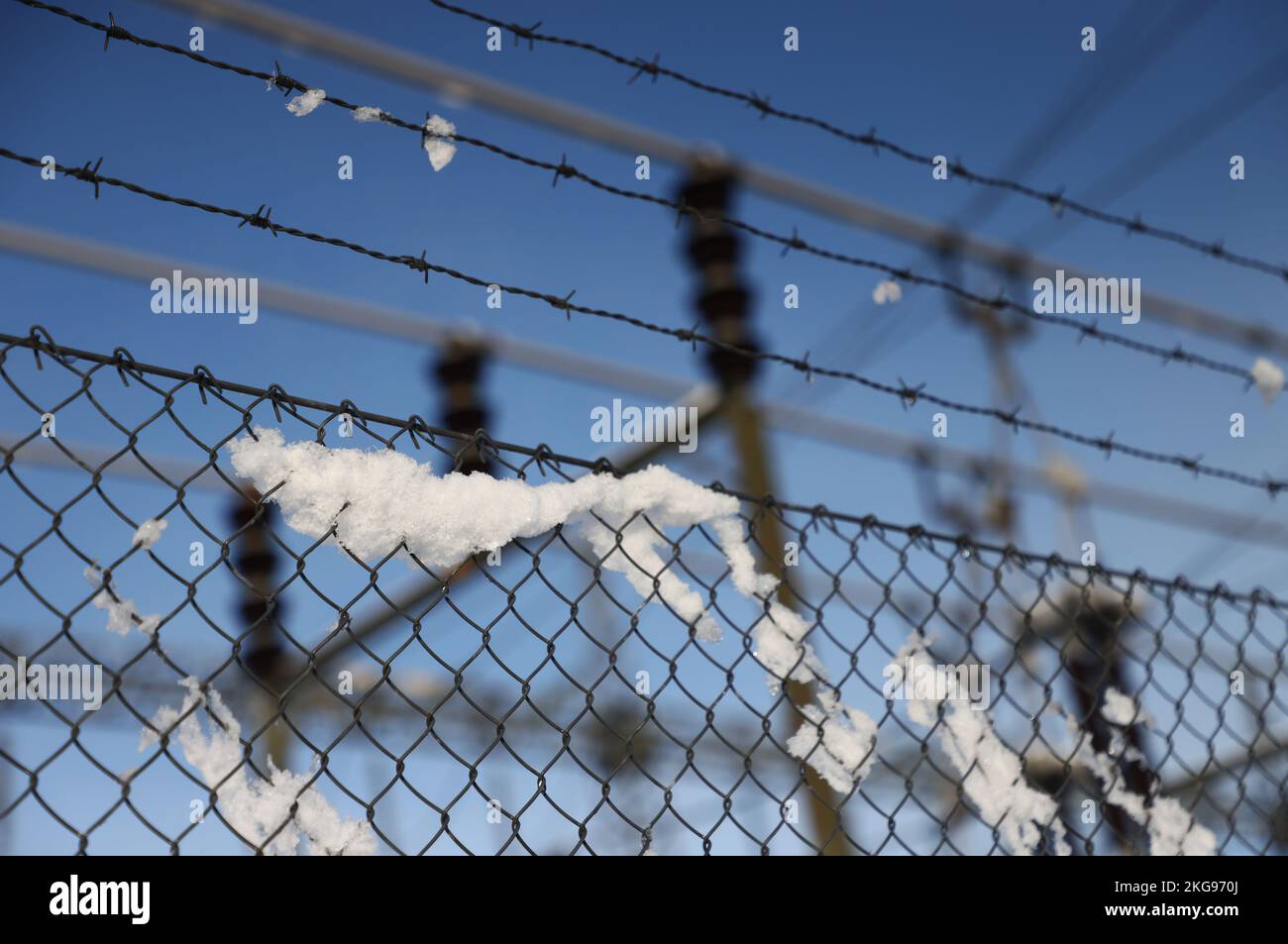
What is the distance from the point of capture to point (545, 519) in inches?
89.2

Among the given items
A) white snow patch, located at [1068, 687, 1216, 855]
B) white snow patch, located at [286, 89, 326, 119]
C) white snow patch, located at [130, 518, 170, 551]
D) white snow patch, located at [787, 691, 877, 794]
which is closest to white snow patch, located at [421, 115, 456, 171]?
white snow patch, located at [286, 89, 326, 119]

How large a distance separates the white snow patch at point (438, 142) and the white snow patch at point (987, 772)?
1.60 meters

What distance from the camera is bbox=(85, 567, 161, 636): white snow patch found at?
5.82 feet

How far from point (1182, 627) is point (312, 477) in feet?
7.91

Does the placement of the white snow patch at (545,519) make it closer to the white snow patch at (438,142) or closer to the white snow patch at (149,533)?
the white snow patch at (149,533)

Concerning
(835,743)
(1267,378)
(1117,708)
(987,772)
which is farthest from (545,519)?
(1267,378)

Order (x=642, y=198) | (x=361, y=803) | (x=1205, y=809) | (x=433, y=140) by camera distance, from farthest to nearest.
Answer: (x=1205, y=809)
(x=642, y=198)
(x=433, y=140)
(x=361, y=803)

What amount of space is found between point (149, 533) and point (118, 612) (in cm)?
14

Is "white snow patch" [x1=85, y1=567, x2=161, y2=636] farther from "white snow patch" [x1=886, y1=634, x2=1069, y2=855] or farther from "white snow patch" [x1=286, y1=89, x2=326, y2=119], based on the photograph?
"white snow patch" [x1=886, y1=634, x2=1069, y2=855]

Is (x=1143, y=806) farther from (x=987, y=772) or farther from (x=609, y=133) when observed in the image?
(x=609, y=133)
